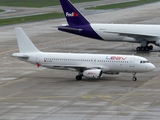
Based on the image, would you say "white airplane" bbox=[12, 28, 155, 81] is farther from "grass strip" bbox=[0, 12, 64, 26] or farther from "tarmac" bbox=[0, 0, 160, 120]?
"grass strip" bbox=[0, 12, 64, 26]

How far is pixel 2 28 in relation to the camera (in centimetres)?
11181

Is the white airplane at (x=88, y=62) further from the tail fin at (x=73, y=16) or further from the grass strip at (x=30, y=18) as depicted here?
the grass strip at (x=30, y=18)

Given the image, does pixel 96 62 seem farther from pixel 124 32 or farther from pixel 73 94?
pixel 124 32

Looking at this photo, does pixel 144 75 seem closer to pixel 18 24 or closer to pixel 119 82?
pixel 119 82

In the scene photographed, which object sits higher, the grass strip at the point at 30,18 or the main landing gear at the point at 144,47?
the grass strip at the point at 30,18

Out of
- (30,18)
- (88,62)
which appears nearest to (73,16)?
(88,62)

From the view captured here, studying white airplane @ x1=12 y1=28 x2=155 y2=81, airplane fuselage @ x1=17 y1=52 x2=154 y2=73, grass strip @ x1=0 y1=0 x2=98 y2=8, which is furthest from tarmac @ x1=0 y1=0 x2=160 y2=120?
grass strip @ x1=0 y1=0 x2=98 y2=8

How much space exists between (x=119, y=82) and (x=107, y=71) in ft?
6.60

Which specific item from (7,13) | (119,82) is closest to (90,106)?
(119,82)

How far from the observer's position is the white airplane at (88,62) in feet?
184

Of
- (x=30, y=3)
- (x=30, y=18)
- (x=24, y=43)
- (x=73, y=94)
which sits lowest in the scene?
(x=73, y=94)

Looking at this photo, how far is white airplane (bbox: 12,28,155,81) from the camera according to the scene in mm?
56156

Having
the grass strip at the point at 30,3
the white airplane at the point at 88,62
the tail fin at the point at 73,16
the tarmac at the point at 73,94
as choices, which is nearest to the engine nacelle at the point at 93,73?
the white airplane at the point at 88,62

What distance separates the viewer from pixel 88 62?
57.8 m
